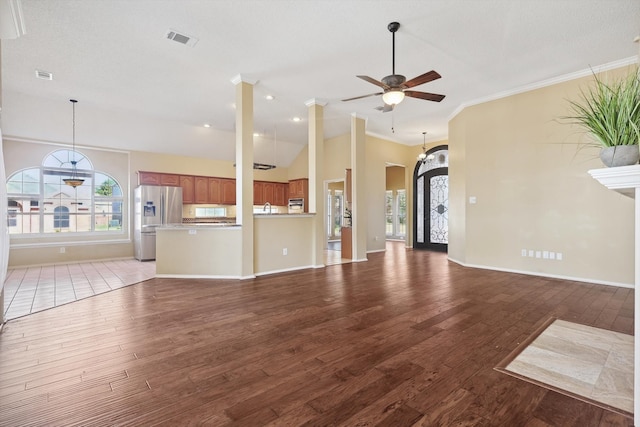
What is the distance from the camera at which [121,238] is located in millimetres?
7781

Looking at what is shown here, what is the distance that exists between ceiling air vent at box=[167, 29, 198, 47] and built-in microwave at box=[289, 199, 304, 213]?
6594mm

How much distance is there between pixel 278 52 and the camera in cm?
414

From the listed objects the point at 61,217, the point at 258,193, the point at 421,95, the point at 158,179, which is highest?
the point at 421,95

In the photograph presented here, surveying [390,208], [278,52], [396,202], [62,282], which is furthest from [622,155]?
[390,208]

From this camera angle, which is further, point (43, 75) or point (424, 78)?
point (43, 75)

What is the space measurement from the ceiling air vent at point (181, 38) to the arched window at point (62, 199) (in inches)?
213

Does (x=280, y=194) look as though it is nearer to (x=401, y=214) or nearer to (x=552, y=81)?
(x=401, y=214)

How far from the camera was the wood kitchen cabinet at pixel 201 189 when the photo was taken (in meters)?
8.64

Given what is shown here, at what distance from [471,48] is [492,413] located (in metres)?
4.30

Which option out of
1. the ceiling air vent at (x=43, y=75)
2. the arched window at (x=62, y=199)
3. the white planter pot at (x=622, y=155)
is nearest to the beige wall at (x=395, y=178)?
the arched window at (x=62, y=199)

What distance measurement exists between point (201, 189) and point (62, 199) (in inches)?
126

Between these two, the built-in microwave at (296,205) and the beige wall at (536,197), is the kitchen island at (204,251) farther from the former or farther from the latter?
the built-in microwave at (296,205)

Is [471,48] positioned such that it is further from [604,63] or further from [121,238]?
[121,238]

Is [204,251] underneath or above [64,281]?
above
